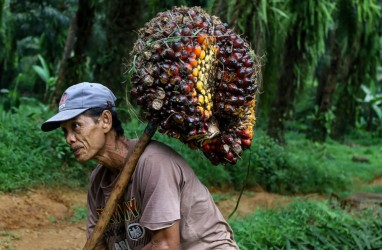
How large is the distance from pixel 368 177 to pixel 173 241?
1080cm

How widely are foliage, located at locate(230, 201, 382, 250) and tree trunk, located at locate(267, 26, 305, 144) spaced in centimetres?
543

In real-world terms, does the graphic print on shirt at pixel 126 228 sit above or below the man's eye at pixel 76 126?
below

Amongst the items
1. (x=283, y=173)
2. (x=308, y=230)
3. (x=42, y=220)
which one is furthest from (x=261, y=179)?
(x=42, y=220)

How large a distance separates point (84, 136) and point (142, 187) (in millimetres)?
383

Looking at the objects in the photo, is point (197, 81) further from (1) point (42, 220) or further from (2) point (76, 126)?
(1) point (42, 220)

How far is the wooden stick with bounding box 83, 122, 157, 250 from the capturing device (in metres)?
2.73

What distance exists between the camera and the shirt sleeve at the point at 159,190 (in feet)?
8.40

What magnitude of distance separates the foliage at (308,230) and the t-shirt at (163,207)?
2.47m

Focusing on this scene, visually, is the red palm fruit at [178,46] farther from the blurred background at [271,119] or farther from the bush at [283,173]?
the bush at [283,173]

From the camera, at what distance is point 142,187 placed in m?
2.65

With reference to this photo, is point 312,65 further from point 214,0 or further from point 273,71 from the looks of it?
point 214,0

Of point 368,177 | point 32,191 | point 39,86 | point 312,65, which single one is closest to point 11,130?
point 32,191

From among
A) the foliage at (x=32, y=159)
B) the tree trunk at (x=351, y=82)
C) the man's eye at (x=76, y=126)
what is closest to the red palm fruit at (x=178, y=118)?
the man's eye at (x=76, y=126)

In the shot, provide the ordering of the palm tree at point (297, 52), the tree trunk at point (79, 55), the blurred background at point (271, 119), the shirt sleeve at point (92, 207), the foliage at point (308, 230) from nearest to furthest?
the shirt sleeve at point (92, 207) → the foliage at point (308, 230) → the blurred background at point (271, 119) → the tree trunk at point (79, 55) → the palm tree at point (297, 52)
